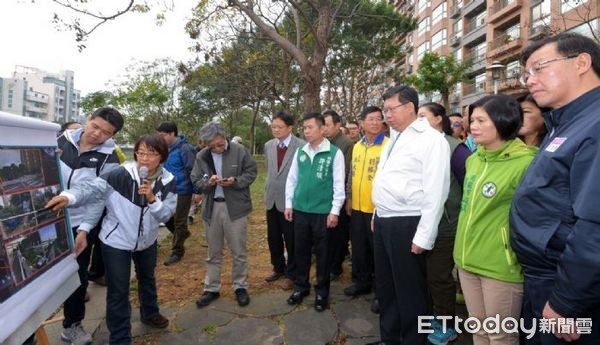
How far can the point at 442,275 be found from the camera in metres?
2.97

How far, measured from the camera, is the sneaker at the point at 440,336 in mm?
2970

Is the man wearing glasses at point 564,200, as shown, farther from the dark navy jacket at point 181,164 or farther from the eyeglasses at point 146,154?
the dark navy jacket at point 181,164

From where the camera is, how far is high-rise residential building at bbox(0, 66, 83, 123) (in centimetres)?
5788

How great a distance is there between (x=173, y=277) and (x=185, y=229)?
0.89 metres

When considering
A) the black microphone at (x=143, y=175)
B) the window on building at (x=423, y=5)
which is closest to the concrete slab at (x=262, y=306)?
the black microphone at (x=143, y=175)

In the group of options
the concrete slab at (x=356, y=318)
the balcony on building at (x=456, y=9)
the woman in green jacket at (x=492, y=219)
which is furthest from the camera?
the balcony on building at (x=456, y=9)

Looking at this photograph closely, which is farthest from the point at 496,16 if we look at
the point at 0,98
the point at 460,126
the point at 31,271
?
the point at 0,98

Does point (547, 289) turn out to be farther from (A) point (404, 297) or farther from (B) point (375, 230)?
(B) point (375, 230)

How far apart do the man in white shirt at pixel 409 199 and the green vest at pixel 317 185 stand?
0.97 meters

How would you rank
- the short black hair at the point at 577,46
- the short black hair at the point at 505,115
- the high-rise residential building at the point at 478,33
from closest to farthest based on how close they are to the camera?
the short black hair at the point at 577,46, the short black hair at the point at 505,115, the high-rise residential building at the point at 478,33

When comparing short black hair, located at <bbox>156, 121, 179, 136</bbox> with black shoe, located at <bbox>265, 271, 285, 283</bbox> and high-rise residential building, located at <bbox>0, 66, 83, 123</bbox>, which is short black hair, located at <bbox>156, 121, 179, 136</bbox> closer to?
black shoe, located at <bbox>265, 271, 285, 283</bbox>

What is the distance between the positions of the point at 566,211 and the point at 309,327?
2.40m

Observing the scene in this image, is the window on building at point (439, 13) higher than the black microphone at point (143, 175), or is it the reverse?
the window on building at point (439, 13)

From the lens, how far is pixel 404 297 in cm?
264
